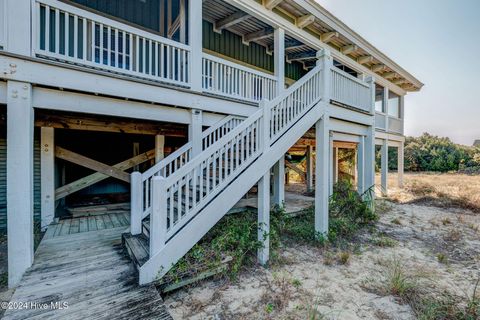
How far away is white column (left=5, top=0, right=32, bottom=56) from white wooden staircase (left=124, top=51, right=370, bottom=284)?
79.6 inches

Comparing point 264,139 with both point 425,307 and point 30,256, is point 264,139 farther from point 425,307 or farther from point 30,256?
point 30,256

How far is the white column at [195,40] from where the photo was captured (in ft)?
13.3

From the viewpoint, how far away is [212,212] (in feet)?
9.61

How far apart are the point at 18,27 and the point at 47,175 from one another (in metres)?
2.75

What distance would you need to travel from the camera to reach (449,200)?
818cm

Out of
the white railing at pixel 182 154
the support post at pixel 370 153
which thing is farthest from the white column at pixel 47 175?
the support post at pixel 370 153

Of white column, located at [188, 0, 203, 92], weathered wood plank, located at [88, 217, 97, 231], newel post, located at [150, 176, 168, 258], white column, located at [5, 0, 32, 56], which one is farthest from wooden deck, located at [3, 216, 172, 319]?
white column, located at [188, 0, 203, 92]

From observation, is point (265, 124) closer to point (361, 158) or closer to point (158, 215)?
point (158, 215)

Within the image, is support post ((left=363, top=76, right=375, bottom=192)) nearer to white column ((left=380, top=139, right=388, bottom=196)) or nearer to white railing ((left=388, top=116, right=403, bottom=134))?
white column ((left=380, top=139, right=388, bottom=196))

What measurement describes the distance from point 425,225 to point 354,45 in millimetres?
5639

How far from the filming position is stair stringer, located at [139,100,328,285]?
98.0 inches

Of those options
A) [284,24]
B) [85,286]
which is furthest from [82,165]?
[284,24]

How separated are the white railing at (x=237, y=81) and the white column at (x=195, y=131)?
2.14 feet

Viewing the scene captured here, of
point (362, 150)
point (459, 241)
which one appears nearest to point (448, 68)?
point (362, 150)
